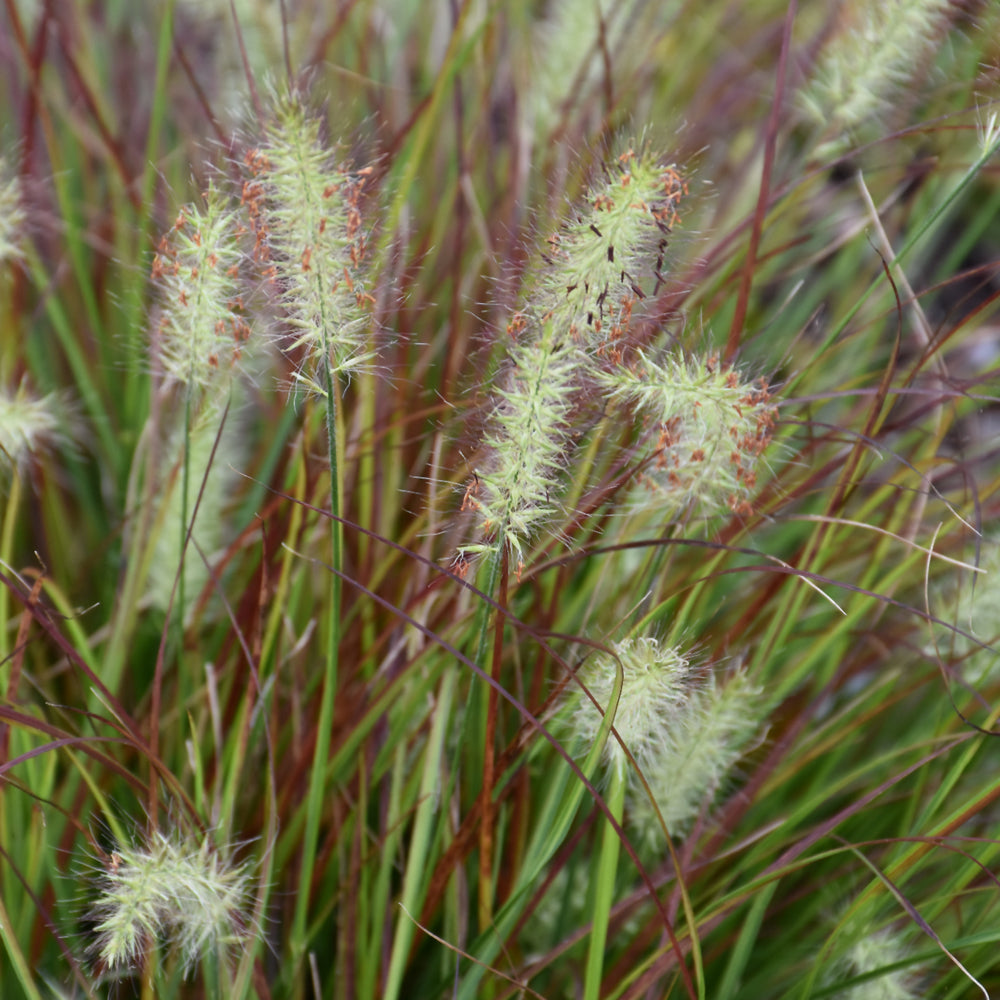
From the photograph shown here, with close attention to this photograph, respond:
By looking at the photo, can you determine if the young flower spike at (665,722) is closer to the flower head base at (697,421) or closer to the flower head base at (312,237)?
the flower head base at (697,421)

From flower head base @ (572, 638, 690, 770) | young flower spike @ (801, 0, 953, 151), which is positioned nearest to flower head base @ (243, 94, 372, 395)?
flower head base @ (572, 638, 690, 770)

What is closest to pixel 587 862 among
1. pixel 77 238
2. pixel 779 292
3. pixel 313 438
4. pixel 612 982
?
pixel 612 982

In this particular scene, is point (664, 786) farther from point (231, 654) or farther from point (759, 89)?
point (759, 89)

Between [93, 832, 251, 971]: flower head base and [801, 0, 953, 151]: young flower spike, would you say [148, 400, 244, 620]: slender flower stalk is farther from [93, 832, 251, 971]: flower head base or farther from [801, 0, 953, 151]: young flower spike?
[801, 0, 953, 151]: young flower spike

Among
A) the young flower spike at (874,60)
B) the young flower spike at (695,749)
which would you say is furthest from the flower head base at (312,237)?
the young flower spike at (874,60)

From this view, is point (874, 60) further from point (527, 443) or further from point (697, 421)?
point (527, 443)
